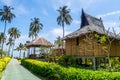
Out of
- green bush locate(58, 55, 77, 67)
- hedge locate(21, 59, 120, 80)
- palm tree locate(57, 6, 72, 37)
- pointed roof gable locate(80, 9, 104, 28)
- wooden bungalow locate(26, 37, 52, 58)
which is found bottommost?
hedge locate(21, 59, 120, 80)

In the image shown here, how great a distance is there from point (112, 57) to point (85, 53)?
5.54 meters

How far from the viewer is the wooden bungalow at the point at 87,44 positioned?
22625 millimetres

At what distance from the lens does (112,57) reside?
→ 26766mm

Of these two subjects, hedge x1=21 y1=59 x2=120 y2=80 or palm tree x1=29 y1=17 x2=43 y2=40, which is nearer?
hedge x1=21 y1=59 x2=120 y2=80

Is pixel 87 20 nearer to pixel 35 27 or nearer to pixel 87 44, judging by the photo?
pixel 87 44

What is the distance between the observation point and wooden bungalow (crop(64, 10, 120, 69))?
22.6 m

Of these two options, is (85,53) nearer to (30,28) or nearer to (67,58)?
(67,58)

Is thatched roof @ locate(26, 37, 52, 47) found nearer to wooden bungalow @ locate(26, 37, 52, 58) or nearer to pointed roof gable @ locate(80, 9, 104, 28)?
wooden bungalow @ locate(26, 37, 52, 58)

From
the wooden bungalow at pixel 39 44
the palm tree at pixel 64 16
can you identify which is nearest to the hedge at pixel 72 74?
the wooden bungalow at pixel 39 44

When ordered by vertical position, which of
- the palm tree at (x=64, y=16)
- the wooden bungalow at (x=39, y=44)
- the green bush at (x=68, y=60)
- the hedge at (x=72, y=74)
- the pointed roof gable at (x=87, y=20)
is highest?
the palm tree at (x=64, y=16)

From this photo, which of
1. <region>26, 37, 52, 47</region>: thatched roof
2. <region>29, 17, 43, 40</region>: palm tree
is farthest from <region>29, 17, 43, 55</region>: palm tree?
<region>26, 37, 52, 47</region>: thatched roof

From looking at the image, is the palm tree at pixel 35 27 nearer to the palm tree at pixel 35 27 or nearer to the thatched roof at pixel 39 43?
the palm tree at pixel 35 27

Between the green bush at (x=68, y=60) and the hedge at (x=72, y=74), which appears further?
the green bush at (x=68, y=60)

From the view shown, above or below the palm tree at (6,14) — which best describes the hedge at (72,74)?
below
